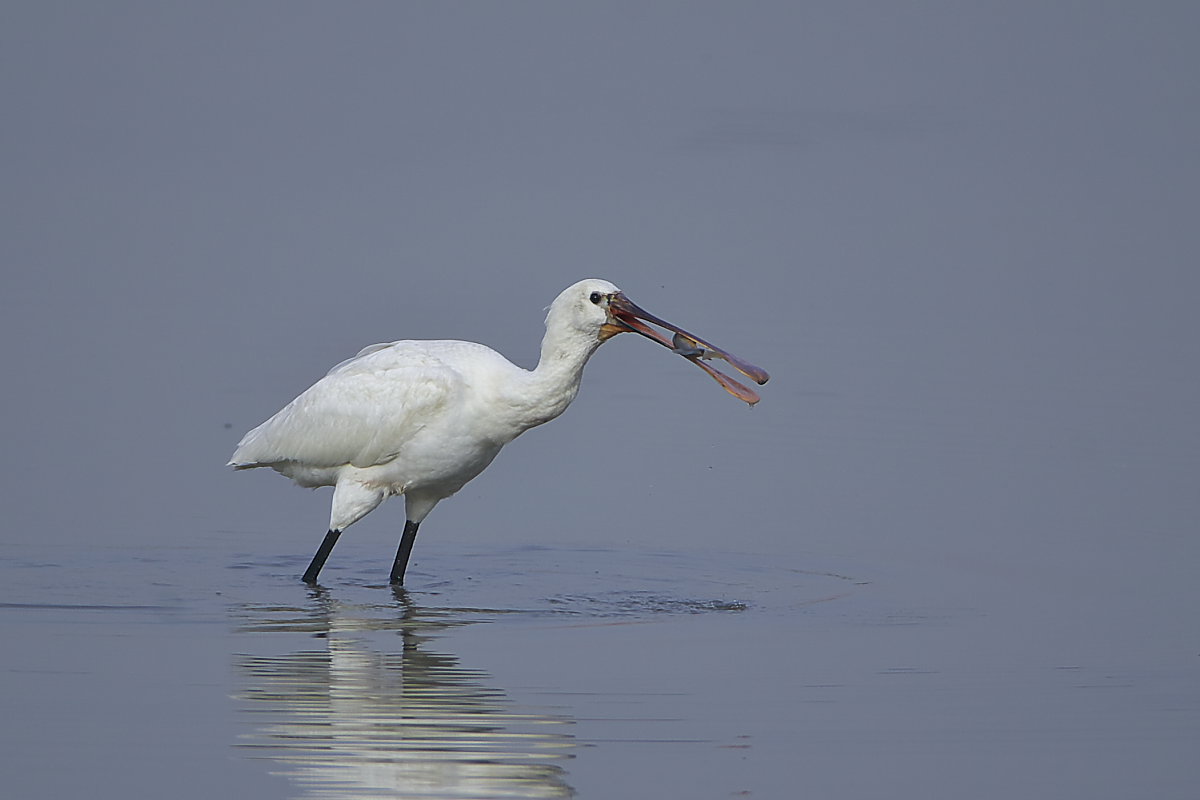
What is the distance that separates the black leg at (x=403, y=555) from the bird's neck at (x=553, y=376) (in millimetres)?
1180

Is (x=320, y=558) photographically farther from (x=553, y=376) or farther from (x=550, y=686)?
(x=550, y=686)

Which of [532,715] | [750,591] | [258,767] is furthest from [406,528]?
[258,767]

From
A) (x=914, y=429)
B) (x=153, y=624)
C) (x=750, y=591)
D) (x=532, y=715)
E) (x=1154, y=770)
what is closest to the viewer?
(x=1154, y=770)

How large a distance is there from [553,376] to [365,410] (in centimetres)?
122

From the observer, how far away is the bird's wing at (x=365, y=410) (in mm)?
12312

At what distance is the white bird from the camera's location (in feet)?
39.3

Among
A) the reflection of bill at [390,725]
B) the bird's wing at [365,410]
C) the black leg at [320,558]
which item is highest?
the bird's wing at [365,410]

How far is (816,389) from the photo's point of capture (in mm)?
16609

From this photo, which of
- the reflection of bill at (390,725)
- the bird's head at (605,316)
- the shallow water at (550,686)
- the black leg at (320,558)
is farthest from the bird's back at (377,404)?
the reflection of bill at (390,725)

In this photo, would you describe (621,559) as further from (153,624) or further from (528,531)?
(153,624)

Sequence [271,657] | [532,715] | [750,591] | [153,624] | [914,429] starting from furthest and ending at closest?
1. [914,429]
2. [750,591]
3. [153,624]
4. [271,657]
5. [532,715]

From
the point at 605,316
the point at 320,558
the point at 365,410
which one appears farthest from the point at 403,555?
the point at 605,316

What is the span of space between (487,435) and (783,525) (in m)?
2.55

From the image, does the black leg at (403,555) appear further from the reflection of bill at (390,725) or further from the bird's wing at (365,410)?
the reflection of bill at (390,725)
